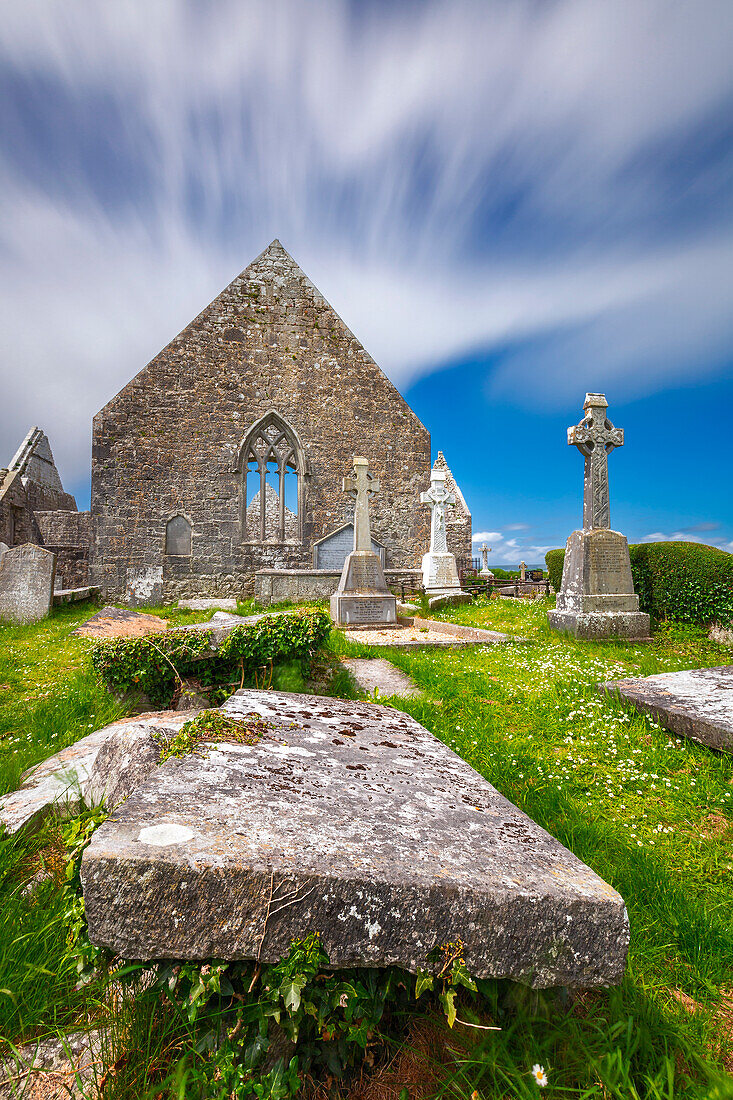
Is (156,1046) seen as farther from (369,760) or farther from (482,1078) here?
(369,760)

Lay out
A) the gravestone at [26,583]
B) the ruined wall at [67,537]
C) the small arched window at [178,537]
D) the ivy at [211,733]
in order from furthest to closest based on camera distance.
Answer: the ruined wall at [67,537]
the small arched window at [178,537]
the gravestone at [26,583]
the ivy at [211,733]

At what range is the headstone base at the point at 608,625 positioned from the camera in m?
7.48

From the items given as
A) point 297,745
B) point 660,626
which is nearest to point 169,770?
point 297,745

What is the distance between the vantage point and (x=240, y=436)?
14906mm

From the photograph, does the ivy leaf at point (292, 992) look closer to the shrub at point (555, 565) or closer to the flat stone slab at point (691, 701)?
the flat stone slab at point (691, 701)

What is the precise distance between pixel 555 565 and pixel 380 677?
858cm

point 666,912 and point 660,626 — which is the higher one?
point 660,626

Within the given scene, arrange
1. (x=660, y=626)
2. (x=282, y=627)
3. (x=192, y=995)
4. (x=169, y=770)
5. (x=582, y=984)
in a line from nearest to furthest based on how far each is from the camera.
A: 1. (x=192, y=995)
2. (x=582, y=984)
3. (x=169, y=770)
4. (x=282, y=627)
5. (x=660, y=626)

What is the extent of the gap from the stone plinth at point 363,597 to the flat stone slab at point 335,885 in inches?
300

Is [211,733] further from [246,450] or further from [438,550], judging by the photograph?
[246,450]

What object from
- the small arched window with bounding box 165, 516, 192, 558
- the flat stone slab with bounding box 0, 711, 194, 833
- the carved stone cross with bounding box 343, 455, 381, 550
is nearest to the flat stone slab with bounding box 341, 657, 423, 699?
the flat stone slab with bounding box 0, 711, 194, 833

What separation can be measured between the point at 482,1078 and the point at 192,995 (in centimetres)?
77

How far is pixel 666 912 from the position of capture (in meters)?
2.07

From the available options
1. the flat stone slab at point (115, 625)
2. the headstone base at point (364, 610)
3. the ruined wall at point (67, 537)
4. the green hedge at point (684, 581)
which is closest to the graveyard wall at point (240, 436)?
the ruined wall at point (67, 537)
